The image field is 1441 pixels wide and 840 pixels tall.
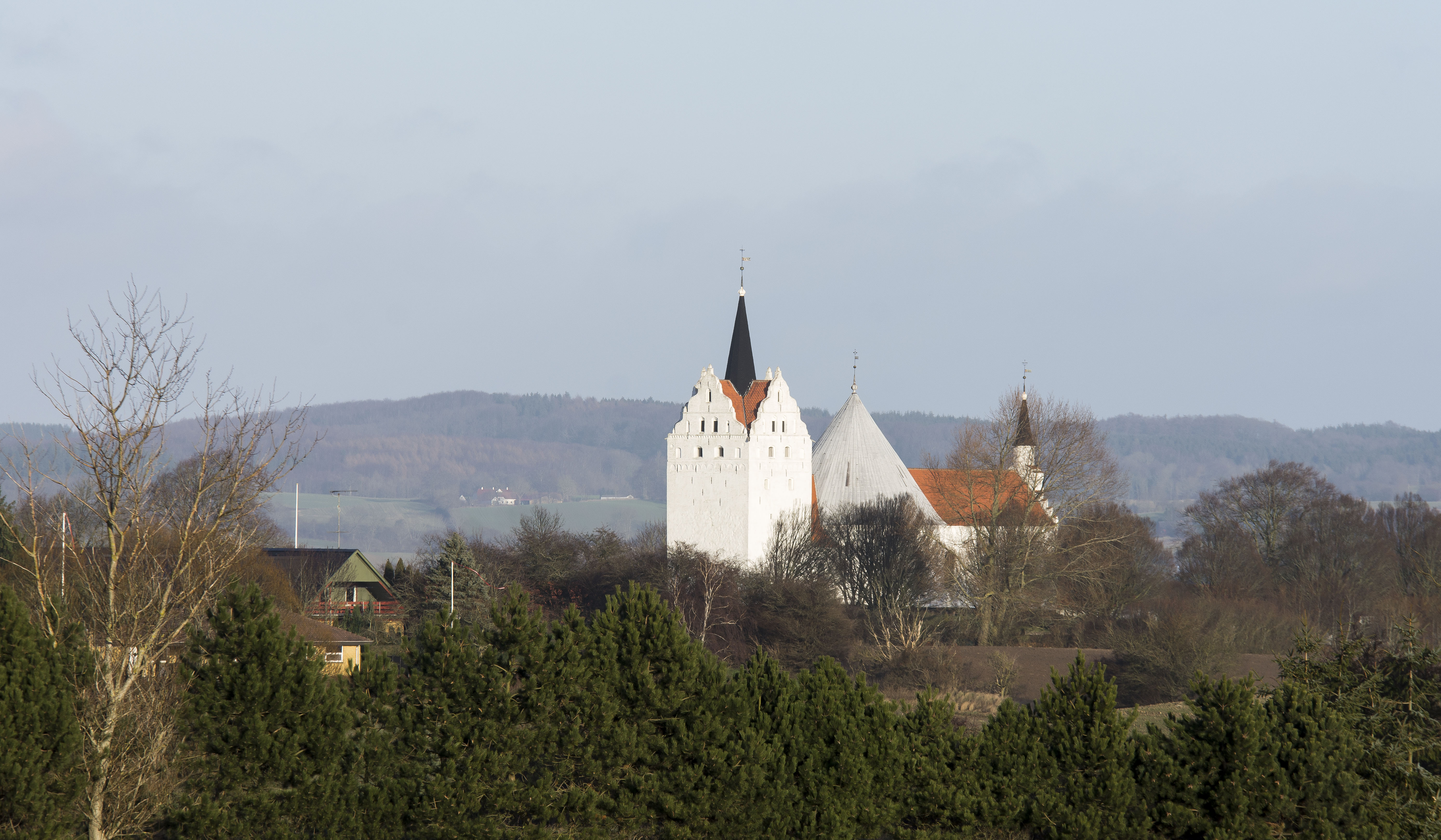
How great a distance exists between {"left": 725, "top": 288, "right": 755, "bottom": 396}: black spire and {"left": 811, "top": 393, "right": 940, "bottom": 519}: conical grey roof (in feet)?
17.6

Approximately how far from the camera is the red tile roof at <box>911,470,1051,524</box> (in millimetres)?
61719

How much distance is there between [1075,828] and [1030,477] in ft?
160

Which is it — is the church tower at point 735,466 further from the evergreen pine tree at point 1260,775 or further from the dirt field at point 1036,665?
the evergreen pine tree at point 1260,775

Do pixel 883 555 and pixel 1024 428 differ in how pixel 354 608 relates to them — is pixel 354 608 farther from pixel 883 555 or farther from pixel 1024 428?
pixel 1024 428

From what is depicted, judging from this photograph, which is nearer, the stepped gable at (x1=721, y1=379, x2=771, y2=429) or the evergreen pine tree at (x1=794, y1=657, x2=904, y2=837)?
the evergreen pine tree at (x1=794, y1=657, x2=904, y2=837)

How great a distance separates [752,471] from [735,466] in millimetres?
→ 872

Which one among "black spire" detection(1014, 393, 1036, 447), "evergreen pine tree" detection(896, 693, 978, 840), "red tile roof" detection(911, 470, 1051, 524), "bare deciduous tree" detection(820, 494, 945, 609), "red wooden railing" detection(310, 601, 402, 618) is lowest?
"red wooden railing" detection(310, 601, 402, 618)

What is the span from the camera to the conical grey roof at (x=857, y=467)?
73356mm

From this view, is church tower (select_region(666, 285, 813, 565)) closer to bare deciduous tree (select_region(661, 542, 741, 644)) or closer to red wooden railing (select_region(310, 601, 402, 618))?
bare deciduous tree (select_region(661, 542, 741, 644))

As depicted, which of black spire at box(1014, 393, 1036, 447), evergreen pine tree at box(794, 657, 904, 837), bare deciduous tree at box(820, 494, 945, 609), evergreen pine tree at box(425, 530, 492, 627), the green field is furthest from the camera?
the green field

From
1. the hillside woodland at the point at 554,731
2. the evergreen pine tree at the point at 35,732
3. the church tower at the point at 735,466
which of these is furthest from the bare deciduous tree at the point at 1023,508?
the evergreen pine tree at the point at 35,732

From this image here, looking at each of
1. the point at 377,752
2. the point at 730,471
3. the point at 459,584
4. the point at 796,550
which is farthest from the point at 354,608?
the point at 377,752

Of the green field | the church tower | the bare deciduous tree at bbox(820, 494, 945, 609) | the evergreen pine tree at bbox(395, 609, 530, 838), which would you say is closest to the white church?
the church tower

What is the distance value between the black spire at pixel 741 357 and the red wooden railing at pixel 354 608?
19682mm
